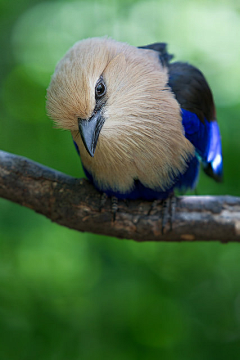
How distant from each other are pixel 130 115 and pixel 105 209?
55 cm

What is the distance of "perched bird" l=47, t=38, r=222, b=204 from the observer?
146cm

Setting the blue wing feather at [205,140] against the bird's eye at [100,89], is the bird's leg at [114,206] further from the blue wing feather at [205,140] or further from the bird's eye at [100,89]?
the bird's eye at [100,89]

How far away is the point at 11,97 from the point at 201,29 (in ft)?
5.61

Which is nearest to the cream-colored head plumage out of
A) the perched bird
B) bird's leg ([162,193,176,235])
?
the perched bird

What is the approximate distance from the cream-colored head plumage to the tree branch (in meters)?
0.15

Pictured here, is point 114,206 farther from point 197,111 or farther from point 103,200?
point 197,111

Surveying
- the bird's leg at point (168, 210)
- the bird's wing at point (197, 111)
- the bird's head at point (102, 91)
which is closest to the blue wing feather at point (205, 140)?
the bird's wing at point (197, 111)

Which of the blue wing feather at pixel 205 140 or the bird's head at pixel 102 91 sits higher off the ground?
the bird's head at pixel 102 91

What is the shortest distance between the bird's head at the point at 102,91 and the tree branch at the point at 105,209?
39cm

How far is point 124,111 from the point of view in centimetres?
155

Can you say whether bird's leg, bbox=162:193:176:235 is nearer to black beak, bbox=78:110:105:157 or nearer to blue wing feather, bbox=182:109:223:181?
blue wing feather, bbox=182:109:223:181

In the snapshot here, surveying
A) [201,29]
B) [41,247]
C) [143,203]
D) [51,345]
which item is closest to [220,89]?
[201,29]

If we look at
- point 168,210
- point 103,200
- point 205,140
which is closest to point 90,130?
point 103,200

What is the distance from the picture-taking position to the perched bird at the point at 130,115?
1.46 m
